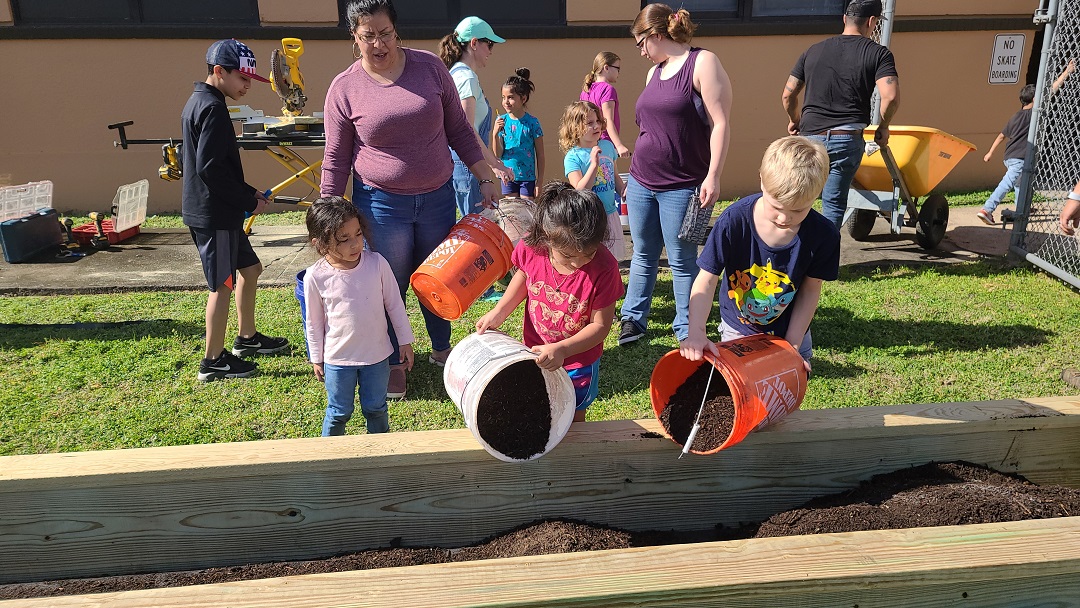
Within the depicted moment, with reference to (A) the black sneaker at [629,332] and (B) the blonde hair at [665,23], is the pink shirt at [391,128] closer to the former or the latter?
(B) the blonde hair at [665,23]

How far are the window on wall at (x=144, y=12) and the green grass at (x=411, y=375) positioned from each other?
3.98m

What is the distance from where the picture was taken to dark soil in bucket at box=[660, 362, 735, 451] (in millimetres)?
2408

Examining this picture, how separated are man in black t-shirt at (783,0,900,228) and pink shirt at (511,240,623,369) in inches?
131

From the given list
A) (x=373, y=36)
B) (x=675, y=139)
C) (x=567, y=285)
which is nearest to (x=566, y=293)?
(x=567, y=285)

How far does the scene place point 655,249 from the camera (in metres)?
4.70

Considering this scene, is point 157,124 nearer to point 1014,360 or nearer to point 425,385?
point 425,385

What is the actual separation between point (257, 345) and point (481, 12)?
542 centimetres

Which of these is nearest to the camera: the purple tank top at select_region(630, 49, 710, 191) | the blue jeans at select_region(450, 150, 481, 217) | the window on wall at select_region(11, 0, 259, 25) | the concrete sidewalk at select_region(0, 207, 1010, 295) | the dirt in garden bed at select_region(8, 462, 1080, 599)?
the dirt in garden bed at select_region(8, 462, 1080, 599)

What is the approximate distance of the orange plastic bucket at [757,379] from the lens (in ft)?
7.58

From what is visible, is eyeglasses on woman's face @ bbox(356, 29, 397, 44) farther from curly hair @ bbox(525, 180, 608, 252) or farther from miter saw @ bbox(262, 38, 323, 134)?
miter saw @ bbox(262, 38, 323, 134)

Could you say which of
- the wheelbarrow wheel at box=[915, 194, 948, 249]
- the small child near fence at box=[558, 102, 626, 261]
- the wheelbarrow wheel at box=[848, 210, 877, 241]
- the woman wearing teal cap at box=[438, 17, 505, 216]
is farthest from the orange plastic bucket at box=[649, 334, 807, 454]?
the wheelbarrow wheel at box=[848, 210, 877, 241]

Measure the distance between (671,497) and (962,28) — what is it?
8.71m

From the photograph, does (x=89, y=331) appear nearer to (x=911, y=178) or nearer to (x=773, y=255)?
(x=773, y=255)

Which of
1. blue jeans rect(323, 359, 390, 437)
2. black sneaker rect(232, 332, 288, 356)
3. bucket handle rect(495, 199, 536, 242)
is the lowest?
black sneaker rect(232, 332, 288, 356)
